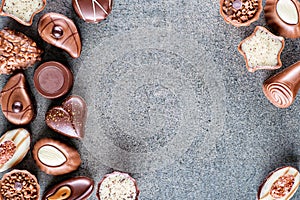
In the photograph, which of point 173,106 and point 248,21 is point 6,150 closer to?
point 173,106

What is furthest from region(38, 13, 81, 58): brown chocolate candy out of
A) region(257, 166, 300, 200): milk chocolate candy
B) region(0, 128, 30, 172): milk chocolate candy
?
region(257, 166, 300, 200): milk chocolate candy

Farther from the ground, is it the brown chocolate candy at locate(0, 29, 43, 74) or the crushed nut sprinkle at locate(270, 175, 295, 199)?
the brown chocolate candy at locate(0, 29, 43, 74)

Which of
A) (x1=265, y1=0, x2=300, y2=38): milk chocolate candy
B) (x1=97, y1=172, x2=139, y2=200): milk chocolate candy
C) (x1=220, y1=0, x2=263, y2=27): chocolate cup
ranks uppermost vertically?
(x1=265, y1=0, x2=300, y2=38): milk chocolate candy

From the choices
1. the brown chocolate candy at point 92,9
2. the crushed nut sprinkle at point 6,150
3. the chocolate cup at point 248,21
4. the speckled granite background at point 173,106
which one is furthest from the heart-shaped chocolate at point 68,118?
the chocolate cup at point 248,21

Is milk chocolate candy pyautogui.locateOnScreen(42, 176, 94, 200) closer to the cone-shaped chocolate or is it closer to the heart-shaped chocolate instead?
the heart-shaped chocolate

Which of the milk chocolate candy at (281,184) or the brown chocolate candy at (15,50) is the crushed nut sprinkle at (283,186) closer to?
the milk chocolate candy at (281,184)

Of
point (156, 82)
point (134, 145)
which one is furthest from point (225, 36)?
point (134, 145)
